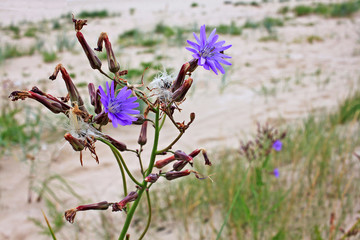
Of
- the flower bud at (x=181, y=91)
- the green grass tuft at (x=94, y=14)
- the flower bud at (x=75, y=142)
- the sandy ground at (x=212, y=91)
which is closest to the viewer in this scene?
the flower bud at (x=75, y=142)

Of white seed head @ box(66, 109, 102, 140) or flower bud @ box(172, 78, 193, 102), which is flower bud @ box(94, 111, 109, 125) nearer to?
white seed head @ box(66, 109, 102, 140)

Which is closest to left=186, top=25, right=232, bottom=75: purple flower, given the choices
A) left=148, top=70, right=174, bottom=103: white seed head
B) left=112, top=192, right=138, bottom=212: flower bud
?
left=148, top=70, right=174, bottom=103: white seed head

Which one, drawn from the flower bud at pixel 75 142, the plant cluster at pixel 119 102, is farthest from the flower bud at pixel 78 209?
the flower bud at pixel 75 142

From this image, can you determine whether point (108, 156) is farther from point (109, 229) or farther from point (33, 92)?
point (33, 92)

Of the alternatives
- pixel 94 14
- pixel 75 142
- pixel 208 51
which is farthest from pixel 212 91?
pixel 94 14

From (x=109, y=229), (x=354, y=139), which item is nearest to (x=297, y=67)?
(x=354, y=139)

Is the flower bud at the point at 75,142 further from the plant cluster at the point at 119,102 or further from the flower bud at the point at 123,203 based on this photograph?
the flower bud at the point at 123,203

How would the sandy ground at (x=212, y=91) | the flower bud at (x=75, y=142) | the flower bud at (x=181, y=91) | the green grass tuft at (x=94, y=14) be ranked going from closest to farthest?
the flower bud at (x=75, y=142) < the flower bud at (x=181, y=91) < the sandy ground at (x=212, y=91) < the green grass tuft at (x=94, y=14)

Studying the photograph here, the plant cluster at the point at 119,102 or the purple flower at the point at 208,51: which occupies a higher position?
the purple flower at the point at 208,51

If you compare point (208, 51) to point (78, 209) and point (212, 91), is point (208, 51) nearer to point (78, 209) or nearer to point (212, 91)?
point (78, 209)
